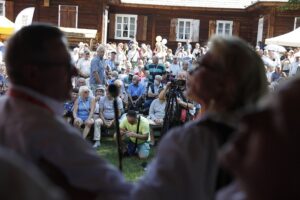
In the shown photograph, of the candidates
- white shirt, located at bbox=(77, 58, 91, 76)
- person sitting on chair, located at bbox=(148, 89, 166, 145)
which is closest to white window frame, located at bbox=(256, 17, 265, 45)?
white shirt, located at bbox=(77, 58, 91, 76)

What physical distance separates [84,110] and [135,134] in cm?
140

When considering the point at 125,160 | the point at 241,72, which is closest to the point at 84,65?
the point at 125,160

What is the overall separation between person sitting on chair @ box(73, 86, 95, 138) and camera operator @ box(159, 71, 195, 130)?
57.7 inches

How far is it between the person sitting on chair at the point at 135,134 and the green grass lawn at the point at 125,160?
0.24 metres

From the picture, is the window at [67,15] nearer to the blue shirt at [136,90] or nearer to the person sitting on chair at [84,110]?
the blue shirt at [136,90]

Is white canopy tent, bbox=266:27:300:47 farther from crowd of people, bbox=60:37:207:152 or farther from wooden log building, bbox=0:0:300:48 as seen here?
wooden log building, bbox=0:0:300:48

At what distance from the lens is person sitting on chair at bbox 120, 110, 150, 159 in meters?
8.22

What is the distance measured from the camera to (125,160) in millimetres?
7934

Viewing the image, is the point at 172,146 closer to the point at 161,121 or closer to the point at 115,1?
the point at 161,121

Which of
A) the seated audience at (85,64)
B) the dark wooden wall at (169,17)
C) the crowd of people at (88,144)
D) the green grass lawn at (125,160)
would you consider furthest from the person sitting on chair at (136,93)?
the dark wooden wall at (169,17)

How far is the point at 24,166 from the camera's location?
27.3 inches

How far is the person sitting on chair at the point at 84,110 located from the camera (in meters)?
8.98

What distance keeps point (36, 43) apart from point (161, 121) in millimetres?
7711

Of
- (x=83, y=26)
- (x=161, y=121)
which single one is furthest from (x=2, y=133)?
(x=83, y=26)
